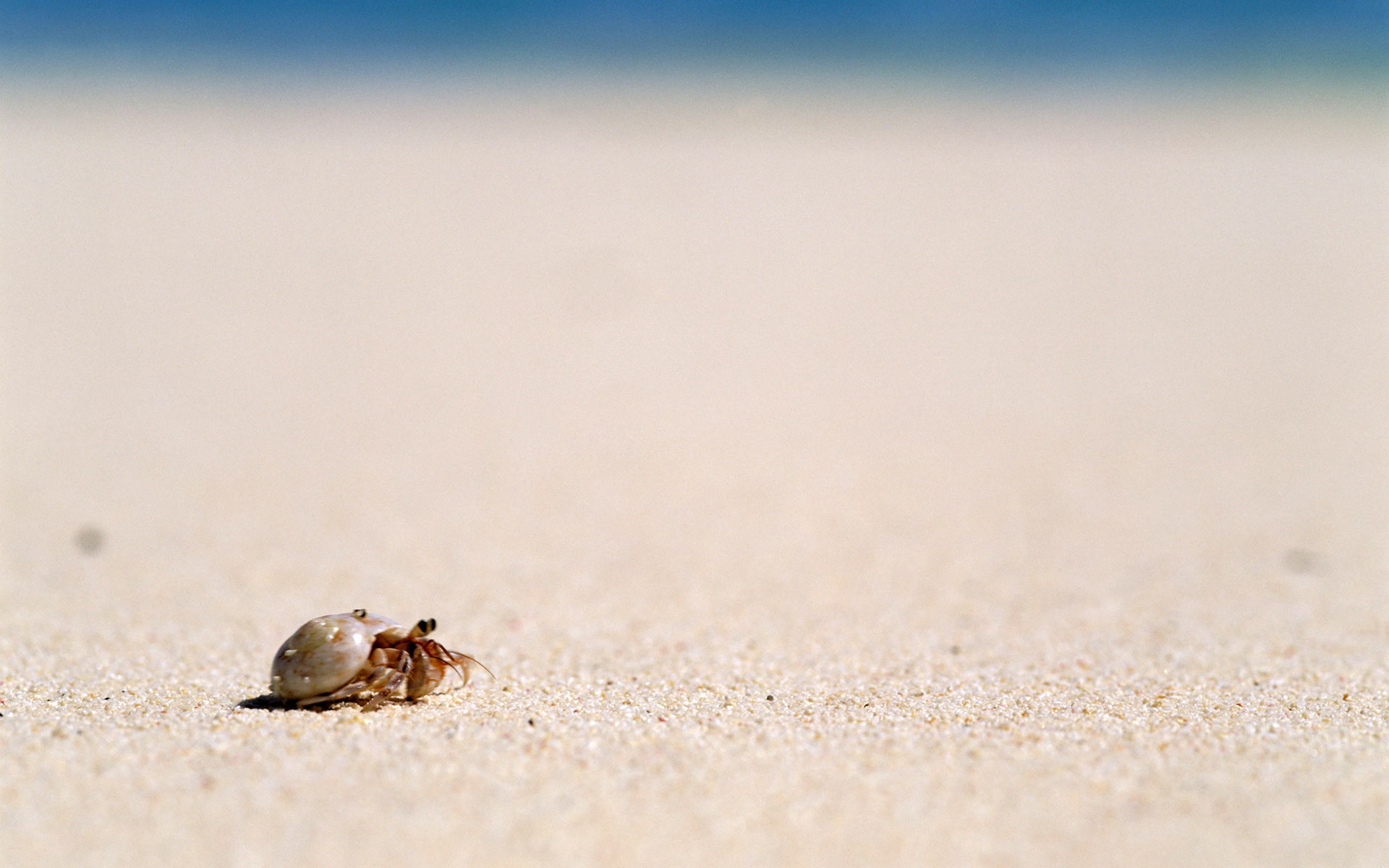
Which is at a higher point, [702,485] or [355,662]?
[702,485]

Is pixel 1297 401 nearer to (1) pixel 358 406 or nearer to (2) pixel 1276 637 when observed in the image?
(2) pixel 1276 637

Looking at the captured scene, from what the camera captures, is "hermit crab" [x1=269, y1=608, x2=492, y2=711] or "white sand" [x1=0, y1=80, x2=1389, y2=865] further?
"hermit crab" [x1=269, y1=608, x2=492, y2=711]

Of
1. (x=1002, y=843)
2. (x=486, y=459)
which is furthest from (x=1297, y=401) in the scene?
(x=1002, y=843)

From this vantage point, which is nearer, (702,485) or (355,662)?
(355,662)

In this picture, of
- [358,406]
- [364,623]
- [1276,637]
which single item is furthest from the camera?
[358,406]
